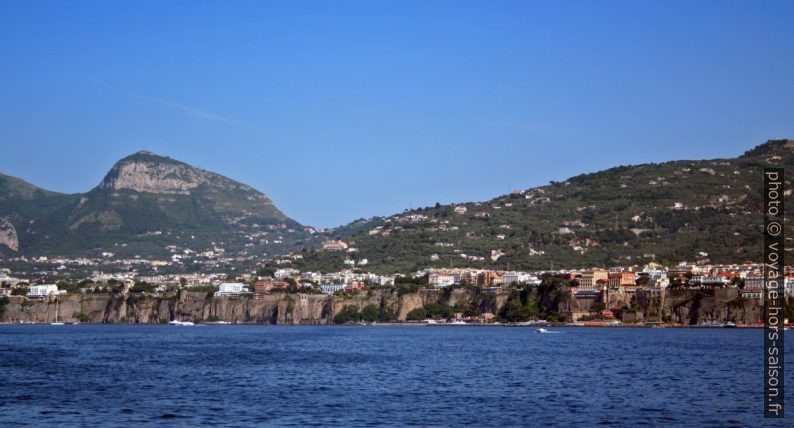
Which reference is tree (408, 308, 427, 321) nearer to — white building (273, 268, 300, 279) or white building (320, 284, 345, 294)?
white building (320, 284, 345, 294)

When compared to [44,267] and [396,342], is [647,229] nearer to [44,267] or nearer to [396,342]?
[396,342]

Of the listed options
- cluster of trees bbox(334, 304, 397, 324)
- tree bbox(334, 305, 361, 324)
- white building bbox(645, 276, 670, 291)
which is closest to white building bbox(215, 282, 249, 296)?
tree bbox(334, 305, 361, 324)

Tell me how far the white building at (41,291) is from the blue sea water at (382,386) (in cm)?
7726

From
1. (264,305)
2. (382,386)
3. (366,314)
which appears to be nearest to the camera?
(382,386)

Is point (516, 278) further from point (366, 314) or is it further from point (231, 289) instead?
point (231, 289)

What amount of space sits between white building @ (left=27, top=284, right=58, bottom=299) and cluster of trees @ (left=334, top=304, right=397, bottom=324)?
36.7 m

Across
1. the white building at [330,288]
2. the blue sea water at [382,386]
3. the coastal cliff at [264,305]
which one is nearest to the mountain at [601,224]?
the white building at [330,288]

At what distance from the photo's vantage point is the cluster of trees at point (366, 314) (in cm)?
12288

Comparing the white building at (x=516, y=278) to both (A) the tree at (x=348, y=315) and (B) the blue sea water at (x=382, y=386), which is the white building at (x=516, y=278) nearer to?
(A) the tree at (x=348, y=315)

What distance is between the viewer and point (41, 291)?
457ft

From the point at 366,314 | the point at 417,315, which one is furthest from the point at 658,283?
the point at 366,314

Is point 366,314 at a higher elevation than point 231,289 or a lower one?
lower

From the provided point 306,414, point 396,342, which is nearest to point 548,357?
point 396,342

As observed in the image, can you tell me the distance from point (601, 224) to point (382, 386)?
11783 cm
